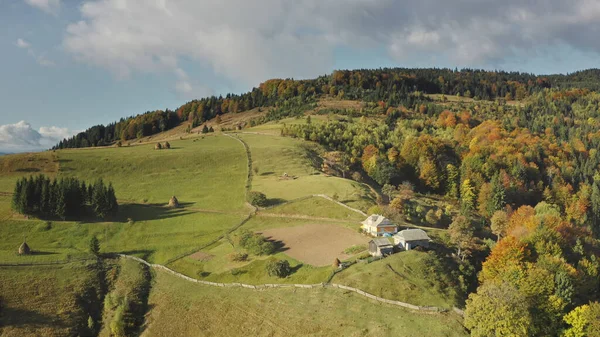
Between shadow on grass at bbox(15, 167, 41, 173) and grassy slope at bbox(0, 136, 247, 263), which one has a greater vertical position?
shadow on grass at bbox(15, 167, 41, 173)

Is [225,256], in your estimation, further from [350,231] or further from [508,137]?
[508,137]

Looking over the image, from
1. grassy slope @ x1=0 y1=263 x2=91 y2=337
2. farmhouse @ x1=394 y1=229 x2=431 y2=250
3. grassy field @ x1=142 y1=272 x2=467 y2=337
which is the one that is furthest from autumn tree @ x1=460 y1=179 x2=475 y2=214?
grassy slope @ x1=0 y1=263 x2=91 y2=337

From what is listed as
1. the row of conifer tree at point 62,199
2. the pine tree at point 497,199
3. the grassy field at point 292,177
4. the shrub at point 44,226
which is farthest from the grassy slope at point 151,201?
the pine tree at point 497,199

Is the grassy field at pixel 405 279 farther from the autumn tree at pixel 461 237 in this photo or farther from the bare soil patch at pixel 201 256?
the bare soil patch at pixel 201 256

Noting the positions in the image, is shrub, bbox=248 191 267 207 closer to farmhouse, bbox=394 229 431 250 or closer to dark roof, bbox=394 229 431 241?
farmhouse, bbox=394 229 431 250

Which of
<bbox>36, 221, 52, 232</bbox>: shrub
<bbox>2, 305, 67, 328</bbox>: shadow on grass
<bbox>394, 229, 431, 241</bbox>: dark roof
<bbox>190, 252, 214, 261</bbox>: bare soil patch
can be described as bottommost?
<bbox>2, 305, 67, 328</bbox>: shadow on grass

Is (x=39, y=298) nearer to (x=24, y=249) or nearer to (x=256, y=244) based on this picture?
(x=24, y=249)

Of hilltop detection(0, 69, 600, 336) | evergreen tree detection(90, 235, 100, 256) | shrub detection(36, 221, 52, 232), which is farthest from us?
shrub detection(36, 221, 52, 232)
